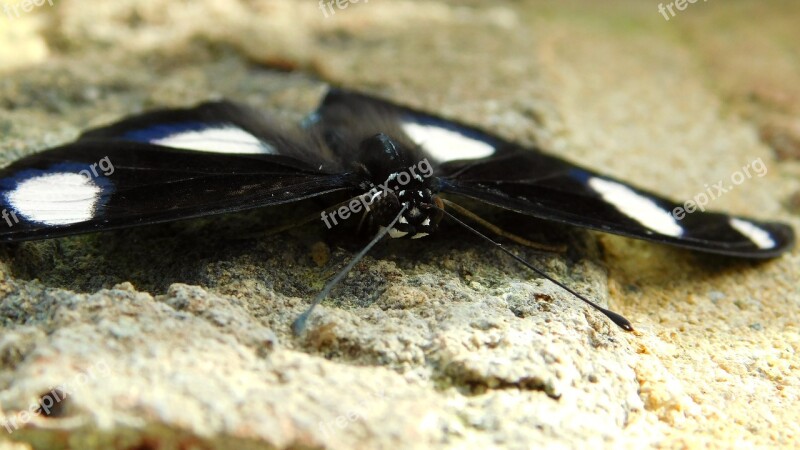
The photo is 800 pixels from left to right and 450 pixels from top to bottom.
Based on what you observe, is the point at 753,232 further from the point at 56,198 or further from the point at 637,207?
the point at 56,198

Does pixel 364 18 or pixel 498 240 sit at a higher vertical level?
pixel 364 18

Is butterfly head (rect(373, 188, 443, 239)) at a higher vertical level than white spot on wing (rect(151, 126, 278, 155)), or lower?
lower

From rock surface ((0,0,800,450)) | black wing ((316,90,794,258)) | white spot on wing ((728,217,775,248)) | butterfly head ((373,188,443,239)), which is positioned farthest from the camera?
white spot on wing ((728,217,775,248))

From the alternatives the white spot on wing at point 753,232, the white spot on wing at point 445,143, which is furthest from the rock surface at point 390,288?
the white spot on wing at point 445,143

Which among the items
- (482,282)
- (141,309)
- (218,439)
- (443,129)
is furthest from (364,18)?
(218,439)

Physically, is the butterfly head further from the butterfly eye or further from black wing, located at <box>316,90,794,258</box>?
black wing, located at <box>316,90,794,258</box>

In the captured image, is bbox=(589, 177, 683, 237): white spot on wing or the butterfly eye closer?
the butterfly eye

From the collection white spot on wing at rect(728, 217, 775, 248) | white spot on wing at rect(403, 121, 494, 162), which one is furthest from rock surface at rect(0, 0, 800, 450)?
white spot on wing at rect(403, 121, 494, 162)

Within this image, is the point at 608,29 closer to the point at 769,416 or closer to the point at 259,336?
the point at 769,416
